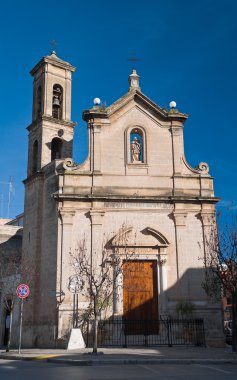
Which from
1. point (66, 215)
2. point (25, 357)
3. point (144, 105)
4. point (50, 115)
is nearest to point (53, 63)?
point (50, 115)

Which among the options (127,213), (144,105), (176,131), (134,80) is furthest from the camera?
(134,80)

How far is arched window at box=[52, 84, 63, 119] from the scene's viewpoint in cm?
2967

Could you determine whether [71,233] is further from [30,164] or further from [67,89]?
[67,89]

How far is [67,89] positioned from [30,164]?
528 centimetres

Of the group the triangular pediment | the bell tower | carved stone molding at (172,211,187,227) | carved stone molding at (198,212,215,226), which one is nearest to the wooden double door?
carved stone molding at (172,211,187,227)

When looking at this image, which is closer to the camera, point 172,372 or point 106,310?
point 172,372

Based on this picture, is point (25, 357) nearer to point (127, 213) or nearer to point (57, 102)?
point (127, 213)

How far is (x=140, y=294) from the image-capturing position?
23.8 metres

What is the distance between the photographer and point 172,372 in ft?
41.0

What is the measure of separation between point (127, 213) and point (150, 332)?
5.90 m

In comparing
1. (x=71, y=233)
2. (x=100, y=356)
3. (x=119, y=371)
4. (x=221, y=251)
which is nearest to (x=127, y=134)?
(x=71, y=233)

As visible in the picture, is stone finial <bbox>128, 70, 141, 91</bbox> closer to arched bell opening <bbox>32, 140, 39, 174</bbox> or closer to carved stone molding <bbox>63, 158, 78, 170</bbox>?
carved stone molding <bbox>63, 158, 78, 170</bbox>

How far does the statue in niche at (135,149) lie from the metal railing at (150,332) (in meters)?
8.51

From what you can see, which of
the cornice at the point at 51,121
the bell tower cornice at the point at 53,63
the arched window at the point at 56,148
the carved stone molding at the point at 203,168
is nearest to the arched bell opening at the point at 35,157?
the arched window at the point at 56,148
